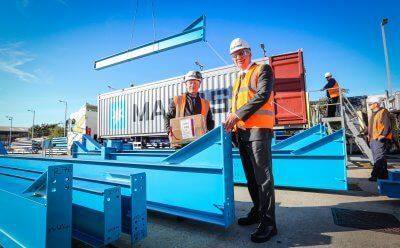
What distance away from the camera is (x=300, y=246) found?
2162 millimetres

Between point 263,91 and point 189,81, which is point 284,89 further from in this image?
point 263,91

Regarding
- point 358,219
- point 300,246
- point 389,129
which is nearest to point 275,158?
point 358,219

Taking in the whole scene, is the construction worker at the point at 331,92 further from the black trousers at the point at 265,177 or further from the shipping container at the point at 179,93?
the black trousers at the point at 265,177

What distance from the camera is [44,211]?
1515 mm

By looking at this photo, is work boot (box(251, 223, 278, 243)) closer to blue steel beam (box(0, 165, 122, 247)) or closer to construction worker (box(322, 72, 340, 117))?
blue steel beam (box(0, 165, 122, 247))

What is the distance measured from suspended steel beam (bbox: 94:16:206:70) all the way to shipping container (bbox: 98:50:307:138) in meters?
2.32

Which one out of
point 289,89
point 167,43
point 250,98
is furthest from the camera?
point 289,89

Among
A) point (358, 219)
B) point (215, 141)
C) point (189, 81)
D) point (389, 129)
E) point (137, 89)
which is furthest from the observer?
point (137, 89)

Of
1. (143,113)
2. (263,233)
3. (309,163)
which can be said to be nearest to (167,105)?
(143,113)

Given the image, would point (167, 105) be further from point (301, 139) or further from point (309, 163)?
point (309, 163)

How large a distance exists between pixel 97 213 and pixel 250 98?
182cm

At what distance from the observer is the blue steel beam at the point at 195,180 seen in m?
2.37

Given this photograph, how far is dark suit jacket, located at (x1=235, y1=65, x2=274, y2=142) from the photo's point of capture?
2.32 metres

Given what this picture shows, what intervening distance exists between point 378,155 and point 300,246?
4.04 meters
